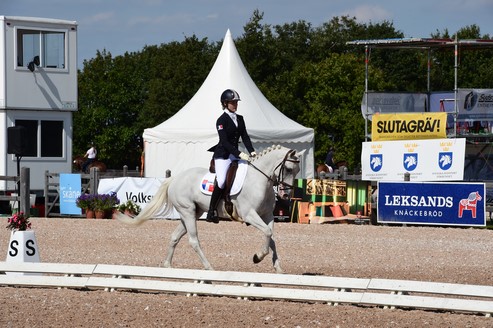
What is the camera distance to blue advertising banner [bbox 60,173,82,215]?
106ft

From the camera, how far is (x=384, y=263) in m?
18.8

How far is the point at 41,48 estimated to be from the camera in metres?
34.6

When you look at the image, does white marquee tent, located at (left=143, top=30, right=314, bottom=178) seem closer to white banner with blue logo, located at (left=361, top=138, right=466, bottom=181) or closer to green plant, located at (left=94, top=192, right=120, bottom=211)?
white banner with blue logo, located at (left=361, top=138, right=466, bottom=181)

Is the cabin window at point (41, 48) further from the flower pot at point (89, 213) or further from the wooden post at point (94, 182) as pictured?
the flower pot at point (89, 213)

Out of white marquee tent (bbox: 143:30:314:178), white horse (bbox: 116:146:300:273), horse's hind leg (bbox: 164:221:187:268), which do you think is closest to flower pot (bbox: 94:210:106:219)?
white marquee tent (bbox: 143:30:314:178)

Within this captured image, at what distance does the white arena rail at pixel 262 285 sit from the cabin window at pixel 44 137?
59.5 ft

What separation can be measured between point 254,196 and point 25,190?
16.2 metres

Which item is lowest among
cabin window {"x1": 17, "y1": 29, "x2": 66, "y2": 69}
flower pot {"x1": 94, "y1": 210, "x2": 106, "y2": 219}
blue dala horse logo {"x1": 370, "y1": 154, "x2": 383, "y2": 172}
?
flower pot {"x1": 94, "y1": 210, "x2": 106, "y2": 219}

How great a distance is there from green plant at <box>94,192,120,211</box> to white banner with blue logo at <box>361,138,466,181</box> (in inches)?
284

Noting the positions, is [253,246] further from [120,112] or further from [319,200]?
[120,112]

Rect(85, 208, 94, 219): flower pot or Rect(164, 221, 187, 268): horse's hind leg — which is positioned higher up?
Rect(164, 221, 187, 268): horse's hind leg

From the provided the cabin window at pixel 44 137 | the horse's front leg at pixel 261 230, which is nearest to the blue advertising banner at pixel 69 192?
the cabin window at pixel 44 137

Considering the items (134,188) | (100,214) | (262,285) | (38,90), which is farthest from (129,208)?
(262,285)

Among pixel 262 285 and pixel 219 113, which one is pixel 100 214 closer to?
pixel 219 113
